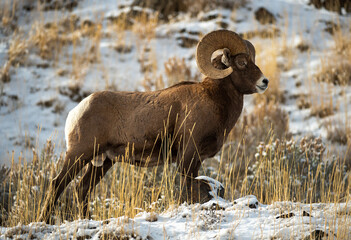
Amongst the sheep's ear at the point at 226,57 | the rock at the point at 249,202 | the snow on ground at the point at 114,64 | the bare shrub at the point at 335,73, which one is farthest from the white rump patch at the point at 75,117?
the bare shrub at the point at 335,73

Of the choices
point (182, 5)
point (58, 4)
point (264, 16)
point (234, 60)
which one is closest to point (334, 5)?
point (264, 16)

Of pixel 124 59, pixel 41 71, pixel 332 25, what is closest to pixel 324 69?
pixel 332 25

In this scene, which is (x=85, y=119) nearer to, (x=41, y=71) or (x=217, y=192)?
(x=217, y=192)

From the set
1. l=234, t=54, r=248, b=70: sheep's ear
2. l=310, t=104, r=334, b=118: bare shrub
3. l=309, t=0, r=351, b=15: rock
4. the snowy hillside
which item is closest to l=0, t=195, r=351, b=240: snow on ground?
l=234, t=54, r=248, b=70: sheep's ear

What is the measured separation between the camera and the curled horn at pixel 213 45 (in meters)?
4.37

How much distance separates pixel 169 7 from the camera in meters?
12.1

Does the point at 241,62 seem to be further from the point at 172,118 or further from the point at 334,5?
the point at 334,5

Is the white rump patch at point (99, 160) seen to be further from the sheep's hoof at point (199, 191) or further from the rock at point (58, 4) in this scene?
the rock at point (58, 4)

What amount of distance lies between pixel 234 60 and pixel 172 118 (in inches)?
33.1

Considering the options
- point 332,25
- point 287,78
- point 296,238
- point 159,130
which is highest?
point 332,25

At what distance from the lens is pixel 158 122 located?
4297 millimetres

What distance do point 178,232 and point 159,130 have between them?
1078mm

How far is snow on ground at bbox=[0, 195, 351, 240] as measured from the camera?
3418mm

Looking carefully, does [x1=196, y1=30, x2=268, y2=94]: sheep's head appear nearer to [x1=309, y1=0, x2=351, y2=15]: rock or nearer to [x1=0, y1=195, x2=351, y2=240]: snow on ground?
[x1=0, y1=195, x2=351, y2=240]: snow on ground
